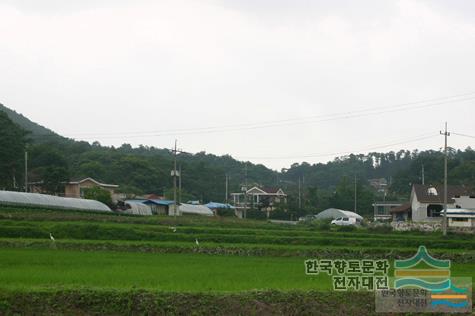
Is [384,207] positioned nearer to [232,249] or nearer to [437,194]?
[437,194]

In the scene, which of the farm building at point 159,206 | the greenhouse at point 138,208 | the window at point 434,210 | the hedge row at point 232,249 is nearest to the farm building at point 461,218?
the window at point 434,210

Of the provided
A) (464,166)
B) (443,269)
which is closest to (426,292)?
(443,269)

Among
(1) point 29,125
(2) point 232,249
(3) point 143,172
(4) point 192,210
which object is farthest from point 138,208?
(1) point 29,125

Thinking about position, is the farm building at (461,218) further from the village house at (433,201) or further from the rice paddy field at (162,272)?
the rice paddy field at (162,272)

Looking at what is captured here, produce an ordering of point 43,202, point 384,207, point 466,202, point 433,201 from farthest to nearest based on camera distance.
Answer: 1. point 384,207
2. point 433,201
3. point 466,202
4. point 43,202

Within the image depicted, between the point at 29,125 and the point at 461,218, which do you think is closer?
the point at 461,218

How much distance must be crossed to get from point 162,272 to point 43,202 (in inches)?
1413

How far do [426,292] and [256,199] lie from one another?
9327 centimetres

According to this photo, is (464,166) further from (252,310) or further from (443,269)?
(252,310)

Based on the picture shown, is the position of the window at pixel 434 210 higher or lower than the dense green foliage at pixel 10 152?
lower

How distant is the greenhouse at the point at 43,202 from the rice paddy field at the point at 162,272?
32.7ft

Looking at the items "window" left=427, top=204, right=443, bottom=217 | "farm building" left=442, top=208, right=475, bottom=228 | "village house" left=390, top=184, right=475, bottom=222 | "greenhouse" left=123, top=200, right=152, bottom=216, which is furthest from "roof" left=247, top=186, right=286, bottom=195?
"farm building" left=442, top=208, right=475, bottom=228

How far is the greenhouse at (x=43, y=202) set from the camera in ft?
161

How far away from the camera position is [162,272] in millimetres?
20266
